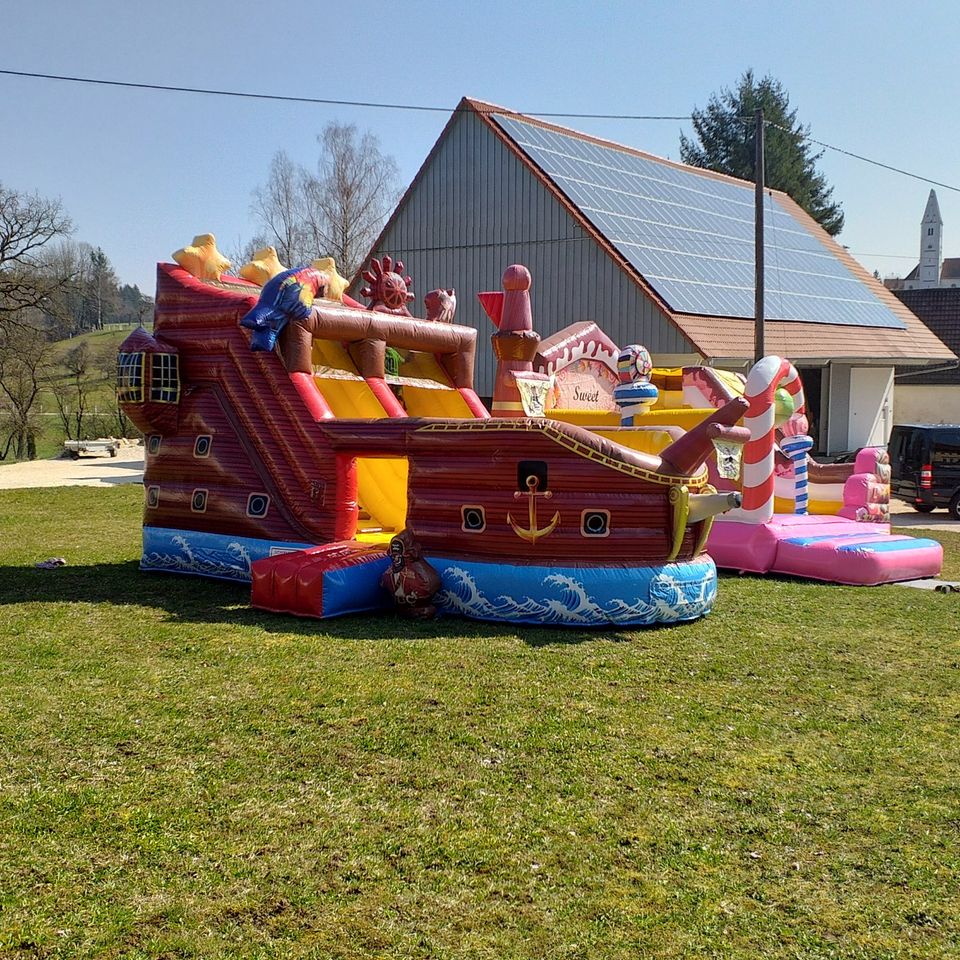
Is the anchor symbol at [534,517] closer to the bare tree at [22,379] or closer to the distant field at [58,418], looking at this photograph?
the distant field at [58,418]

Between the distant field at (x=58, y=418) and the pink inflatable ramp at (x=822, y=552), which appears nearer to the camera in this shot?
the pink inflatable ramp at (x=822, y=552)

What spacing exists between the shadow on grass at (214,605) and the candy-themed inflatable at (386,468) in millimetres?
130

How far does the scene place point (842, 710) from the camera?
6.11m

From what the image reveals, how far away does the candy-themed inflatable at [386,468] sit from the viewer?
7.89 metres

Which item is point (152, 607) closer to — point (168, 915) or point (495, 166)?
point (168, 915)

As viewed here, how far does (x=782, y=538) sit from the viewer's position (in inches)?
424

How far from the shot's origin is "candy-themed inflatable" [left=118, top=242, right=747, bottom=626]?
7.89m

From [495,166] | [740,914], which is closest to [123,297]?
[495,166]

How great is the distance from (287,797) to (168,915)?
1075mm

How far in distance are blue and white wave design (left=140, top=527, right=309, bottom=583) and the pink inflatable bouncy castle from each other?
453 centimetres

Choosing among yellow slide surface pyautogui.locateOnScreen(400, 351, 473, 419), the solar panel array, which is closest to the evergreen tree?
the solar panel array

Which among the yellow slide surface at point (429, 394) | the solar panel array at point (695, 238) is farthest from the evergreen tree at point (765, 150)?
the yellow slide surface at point (429, 394)

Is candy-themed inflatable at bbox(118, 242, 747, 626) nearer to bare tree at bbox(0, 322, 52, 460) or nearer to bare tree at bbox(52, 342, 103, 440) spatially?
bare tree at bbox(0, 322, 52, 460)

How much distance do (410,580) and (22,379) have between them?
98.0 ft
